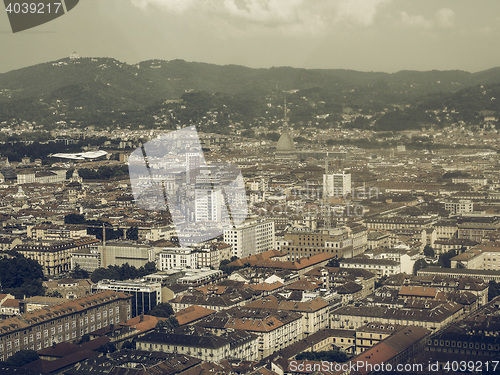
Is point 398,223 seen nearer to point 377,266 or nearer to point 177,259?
point 377,266

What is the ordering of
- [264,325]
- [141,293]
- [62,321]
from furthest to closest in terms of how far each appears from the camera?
[141,293]
[62,321]
[264,325]

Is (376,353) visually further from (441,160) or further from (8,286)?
(441,160)

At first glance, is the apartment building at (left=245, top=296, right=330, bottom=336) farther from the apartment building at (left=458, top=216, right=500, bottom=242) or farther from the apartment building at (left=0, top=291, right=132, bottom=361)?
the apartment building at (left=458, top=216, right=500, bottom=242)

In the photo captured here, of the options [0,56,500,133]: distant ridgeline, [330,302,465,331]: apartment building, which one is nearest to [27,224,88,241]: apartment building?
[330,302,465,331]: apartment building

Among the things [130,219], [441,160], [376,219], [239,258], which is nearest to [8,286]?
[239,258]

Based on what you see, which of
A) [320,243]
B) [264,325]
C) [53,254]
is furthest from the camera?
[320,243]

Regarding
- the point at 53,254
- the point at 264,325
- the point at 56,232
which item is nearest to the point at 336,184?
the point at 56,232
